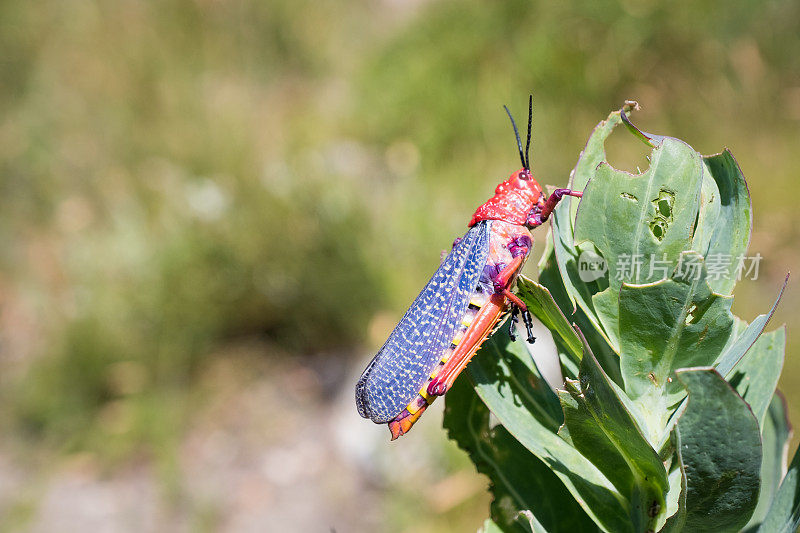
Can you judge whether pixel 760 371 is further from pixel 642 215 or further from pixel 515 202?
pixel 515 202

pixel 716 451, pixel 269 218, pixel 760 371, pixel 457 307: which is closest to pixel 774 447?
pixel 760 371

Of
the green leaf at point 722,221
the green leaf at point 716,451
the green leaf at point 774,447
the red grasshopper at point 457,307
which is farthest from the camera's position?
the red grasshopper at point 457,307

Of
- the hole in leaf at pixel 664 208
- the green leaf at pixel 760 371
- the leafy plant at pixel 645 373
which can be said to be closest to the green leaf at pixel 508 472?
the leafy plant at pixel 645 373

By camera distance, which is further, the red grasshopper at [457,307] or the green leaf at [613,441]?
the red grasshopper at [457,307]

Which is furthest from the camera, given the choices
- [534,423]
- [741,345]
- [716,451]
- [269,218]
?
[269,218]

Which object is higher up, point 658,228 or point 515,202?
point 515,202

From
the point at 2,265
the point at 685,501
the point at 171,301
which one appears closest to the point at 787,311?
the point at 685,501

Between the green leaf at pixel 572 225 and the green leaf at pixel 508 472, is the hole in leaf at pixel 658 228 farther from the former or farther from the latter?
the green leaf at pixel 508 472
